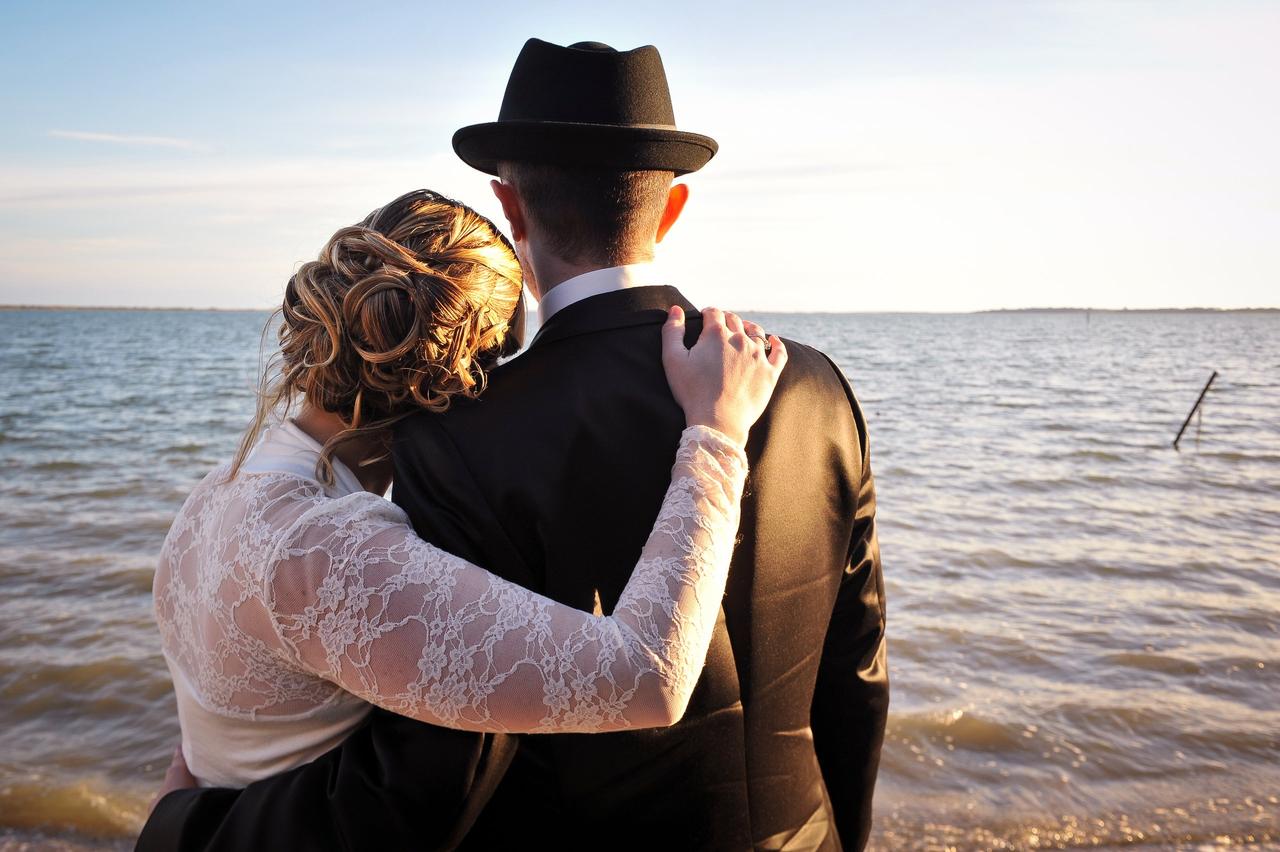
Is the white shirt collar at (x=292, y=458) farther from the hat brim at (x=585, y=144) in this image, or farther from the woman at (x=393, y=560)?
the hat brim at (x=585, y=144)

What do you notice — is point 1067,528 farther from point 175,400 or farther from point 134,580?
point 175,400

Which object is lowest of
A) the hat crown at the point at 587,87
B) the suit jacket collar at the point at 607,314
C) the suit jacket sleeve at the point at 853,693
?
the suit jacket sleeve at the point at 853,693

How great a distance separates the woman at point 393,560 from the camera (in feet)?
4.49

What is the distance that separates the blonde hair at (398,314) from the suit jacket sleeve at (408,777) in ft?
0.51

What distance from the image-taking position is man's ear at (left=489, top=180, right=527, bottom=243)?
1782 mm

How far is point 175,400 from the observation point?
74.2 feet

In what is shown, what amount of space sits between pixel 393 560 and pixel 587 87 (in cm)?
96

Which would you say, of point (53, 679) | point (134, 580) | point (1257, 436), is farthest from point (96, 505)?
point (1257, 436)

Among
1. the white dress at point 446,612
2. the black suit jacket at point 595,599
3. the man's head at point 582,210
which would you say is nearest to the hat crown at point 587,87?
the man's head at point 582,210

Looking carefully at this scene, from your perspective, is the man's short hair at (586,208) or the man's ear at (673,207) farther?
the man's ear at (673,207)

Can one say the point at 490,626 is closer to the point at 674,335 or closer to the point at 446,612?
the point at 446,612

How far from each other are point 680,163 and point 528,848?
1.27 metres

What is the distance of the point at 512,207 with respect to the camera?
5.88ft

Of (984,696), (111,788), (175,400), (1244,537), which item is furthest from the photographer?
(175,400)
